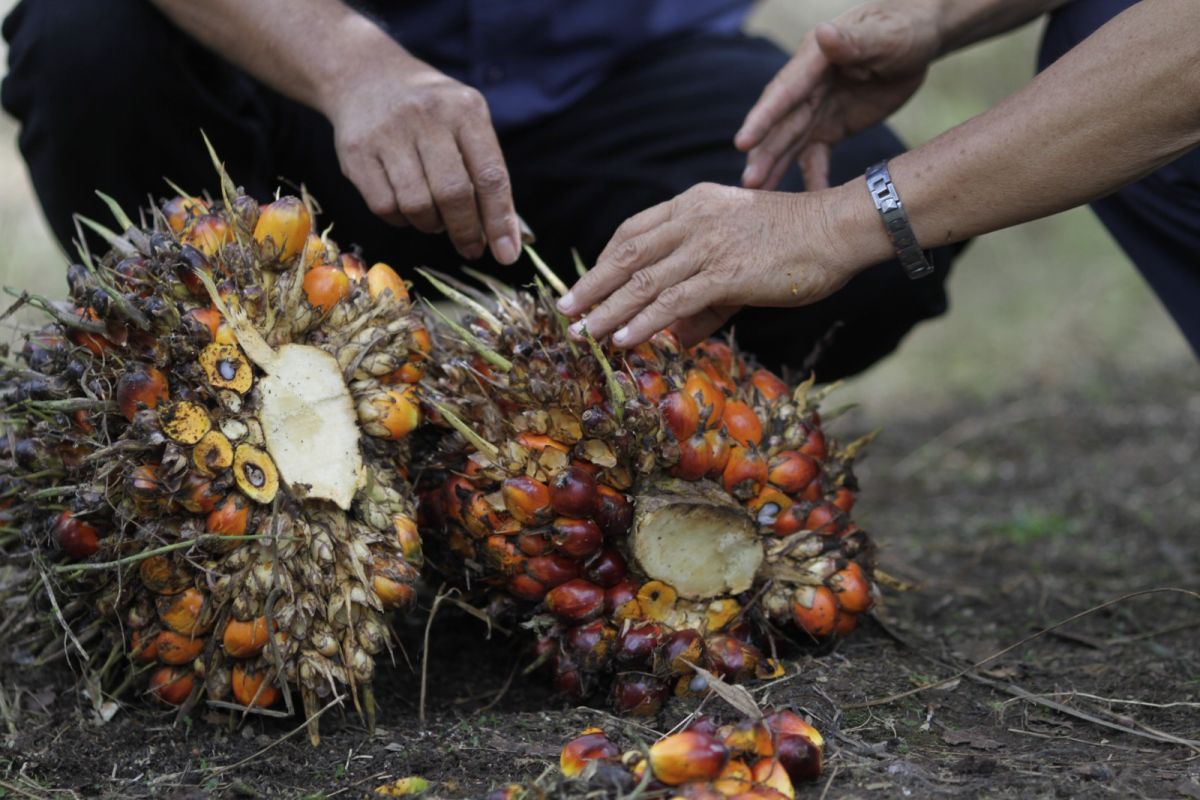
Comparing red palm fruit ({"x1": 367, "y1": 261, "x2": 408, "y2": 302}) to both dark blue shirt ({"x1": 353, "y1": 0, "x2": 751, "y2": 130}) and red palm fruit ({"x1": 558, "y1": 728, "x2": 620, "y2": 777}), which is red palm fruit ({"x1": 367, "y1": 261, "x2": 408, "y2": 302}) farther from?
dark blue shirt ({"x1": 353, "y1": 0, "x2": 751, "y2": 130})

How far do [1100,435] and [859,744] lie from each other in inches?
128

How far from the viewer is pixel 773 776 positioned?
5.39 feet

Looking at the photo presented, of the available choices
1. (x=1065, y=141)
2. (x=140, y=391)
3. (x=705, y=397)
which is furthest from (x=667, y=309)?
(x=140, y=391)

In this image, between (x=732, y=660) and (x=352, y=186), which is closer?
(x=732, y=660)

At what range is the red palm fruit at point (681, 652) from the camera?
2049 mm

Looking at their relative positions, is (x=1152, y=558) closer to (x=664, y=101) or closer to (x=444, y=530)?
(x=664, y=101)

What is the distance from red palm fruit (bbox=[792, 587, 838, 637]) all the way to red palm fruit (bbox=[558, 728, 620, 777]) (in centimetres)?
60

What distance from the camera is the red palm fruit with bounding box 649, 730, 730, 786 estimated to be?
1.58m

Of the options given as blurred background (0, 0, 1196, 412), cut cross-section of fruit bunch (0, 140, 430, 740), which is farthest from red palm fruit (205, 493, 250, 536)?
blurred background (0, 0, 1196, 412)

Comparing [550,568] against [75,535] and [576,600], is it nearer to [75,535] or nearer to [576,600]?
[576,600]

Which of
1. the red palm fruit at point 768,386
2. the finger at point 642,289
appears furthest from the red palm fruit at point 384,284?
the red palm fruit at point 768,386

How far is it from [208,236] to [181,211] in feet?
0.48

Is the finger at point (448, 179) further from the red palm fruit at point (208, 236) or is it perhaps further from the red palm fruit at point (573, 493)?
the red palm fruit at point (573, 493)

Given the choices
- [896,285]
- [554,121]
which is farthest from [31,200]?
[896,285]
